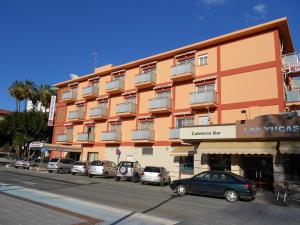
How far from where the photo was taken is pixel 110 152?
1409 inches

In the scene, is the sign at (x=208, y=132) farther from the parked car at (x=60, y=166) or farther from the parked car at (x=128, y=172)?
the parked car at (x=60, y=166)

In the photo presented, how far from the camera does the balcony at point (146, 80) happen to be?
1272 inches

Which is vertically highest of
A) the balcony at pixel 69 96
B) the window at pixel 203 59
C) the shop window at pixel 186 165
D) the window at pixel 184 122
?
the window at pixel 203 59

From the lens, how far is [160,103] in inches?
1208

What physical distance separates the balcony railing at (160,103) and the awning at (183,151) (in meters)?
4.78

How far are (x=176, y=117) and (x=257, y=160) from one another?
9453 millimetres

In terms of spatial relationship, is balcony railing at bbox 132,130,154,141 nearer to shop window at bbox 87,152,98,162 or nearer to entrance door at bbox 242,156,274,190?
shop window at bbox 87,152,98,162

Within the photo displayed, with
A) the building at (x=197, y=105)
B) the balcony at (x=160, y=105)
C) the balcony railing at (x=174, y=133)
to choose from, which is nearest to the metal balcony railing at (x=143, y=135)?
the building at (x=197, y=105)

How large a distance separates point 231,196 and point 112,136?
66.5ft

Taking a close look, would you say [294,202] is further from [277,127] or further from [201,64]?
[201,64]

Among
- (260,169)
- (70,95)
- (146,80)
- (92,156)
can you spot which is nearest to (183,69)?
(146,80)

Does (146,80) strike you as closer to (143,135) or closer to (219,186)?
(143,135)

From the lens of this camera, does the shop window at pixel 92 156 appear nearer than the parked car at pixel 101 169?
No

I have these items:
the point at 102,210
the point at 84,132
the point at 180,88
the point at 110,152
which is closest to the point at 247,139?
the point at 180,88
